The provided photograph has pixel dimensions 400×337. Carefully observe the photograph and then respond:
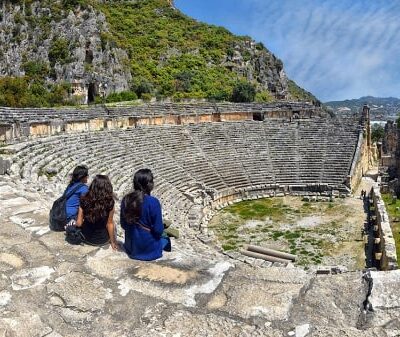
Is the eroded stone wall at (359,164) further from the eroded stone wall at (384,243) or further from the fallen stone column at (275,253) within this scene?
the fallen stone column at (275,253)

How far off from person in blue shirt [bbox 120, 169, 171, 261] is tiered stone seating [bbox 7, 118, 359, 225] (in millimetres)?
10568

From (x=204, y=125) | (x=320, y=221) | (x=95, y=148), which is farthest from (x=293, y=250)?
(x=204, y=125)

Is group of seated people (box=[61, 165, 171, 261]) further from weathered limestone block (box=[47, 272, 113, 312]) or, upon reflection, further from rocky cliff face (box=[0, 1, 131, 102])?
rocky cliff face (box=[0, 1, 131, 102])

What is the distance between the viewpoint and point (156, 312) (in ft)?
10.6

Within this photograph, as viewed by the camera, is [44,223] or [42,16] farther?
[42,16]

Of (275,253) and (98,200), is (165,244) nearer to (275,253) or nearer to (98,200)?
(98,200)

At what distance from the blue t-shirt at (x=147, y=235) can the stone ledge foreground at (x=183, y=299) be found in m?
0.19

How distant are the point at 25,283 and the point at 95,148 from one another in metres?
15.8

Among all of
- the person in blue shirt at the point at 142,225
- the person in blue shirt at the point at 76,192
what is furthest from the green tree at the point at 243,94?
A: the person in blue shirt at the point at 142,225

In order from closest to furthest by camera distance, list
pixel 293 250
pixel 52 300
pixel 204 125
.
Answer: pixel 52 300 → pixel 293 250 → pixel 204 125

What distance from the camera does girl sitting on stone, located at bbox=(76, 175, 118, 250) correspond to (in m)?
4.62

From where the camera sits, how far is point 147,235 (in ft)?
14.1

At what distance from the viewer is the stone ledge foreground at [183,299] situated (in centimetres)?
298

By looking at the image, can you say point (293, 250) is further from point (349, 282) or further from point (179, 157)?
point (349, 282)
